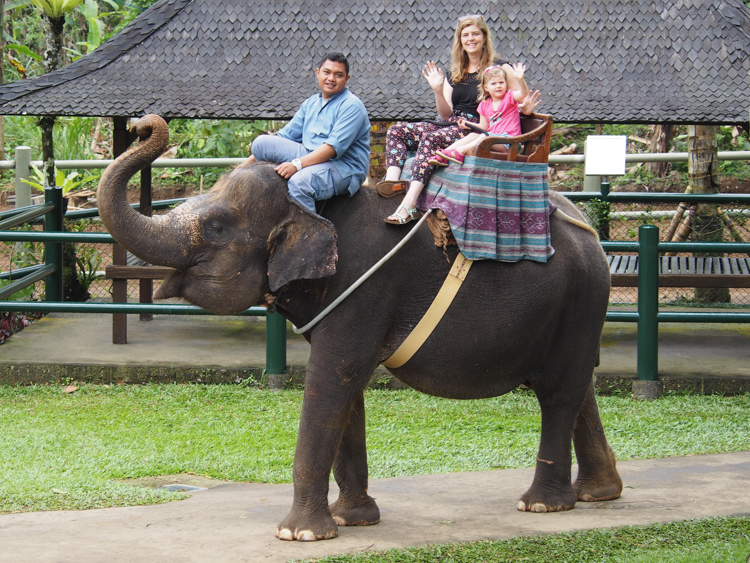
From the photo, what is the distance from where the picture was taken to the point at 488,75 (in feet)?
14.7

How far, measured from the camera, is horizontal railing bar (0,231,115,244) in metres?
7.48

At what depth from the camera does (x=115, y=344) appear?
859cm

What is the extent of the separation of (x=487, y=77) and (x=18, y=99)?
5270mm

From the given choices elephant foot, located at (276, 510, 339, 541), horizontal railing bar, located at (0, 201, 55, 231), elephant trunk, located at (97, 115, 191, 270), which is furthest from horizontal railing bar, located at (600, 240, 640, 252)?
horizontal railing bar, located at (0, 201, 55, 231)

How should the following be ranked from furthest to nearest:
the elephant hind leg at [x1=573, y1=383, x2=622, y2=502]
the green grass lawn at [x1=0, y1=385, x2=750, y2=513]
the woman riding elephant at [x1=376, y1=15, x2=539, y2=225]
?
1. the green grass lawn at [x1=0, y1=385, x2=750, y2=513]
2. the elephant hind leg at [x1=573, y1=383, x2=622, y2=502]
3. the woman riding elephant at [x1=376, y1=15, x2=539, y2=225]

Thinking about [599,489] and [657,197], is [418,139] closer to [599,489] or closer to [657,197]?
[599,489]

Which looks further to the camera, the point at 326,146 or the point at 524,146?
the point at 524,146

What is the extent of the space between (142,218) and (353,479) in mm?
1574

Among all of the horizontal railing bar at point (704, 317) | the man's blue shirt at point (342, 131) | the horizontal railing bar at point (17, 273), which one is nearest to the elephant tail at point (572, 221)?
the man's blue shirt at point (342, 131)

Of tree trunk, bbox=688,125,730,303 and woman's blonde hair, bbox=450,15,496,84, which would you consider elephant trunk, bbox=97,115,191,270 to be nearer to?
woman's blonde hair, bbox=450,15,496,84

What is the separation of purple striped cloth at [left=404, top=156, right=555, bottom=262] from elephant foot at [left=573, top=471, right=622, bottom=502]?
1.28 metres

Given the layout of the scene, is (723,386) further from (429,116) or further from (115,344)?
(115,344)

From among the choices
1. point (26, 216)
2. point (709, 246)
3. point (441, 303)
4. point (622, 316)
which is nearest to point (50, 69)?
point (26, 216)

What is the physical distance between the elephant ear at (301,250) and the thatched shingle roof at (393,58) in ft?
13.7
